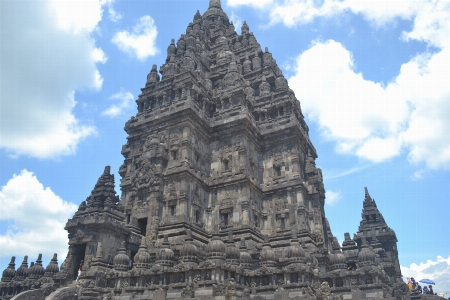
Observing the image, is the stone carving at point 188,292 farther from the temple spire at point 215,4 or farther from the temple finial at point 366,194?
the temple spire at point 215,4

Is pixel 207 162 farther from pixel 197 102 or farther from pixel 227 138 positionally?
pixel 197 102

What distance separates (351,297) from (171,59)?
30835 mm

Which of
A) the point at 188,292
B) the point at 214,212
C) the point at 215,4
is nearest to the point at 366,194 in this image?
the point at 214,212

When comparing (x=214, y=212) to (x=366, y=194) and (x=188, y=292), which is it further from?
(x=366, y=194)

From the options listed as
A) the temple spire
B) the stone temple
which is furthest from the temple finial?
the temple spire

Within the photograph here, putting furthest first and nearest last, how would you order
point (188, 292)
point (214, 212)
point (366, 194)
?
point (366, 194), point (214, 212), point (188, 292)

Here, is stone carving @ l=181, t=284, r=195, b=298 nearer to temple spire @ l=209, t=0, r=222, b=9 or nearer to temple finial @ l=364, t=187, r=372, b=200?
temple finial @ l=364, t=187, r=372, b=200

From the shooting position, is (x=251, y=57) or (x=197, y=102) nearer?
(x=197, y=102)

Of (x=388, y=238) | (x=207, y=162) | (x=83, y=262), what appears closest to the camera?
(x=83, y=262)

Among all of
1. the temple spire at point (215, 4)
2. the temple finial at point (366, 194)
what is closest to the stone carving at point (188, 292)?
the temple finial at point (366, 194)

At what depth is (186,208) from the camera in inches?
1116

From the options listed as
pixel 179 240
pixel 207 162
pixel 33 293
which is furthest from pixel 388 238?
pixel 33 293

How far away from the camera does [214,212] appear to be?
102 ft

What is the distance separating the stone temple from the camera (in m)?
20.2
